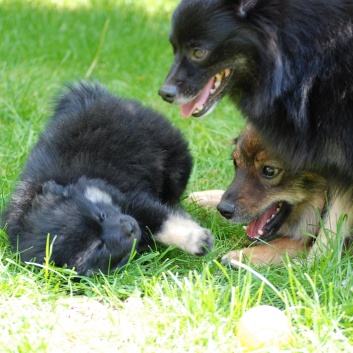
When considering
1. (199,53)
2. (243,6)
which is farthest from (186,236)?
(243,6)

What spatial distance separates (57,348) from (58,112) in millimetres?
2099

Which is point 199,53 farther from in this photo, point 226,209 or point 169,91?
point 226,209

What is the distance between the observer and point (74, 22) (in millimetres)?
8016

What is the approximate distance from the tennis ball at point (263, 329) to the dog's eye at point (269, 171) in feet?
4.21

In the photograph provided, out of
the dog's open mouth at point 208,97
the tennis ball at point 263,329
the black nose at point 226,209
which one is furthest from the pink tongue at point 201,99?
the tennis ball at point 263,329

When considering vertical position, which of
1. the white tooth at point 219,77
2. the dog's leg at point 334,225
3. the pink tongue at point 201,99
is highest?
the white tooth at point 219,77

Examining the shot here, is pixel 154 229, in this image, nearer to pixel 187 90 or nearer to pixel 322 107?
pixel 187 90

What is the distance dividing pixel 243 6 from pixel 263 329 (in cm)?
145

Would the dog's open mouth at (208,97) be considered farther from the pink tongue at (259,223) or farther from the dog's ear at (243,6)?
the pink tongue at (259,223)

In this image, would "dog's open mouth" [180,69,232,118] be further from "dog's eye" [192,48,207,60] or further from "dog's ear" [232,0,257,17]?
"dog's ear" [232,0,257,17]

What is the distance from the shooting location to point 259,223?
3.93 m

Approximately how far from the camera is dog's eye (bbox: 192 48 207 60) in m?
3.03

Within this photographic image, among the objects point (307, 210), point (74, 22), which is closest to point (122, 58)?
point (74, 22)

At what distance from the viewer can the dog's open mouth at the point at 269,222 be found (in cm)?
387
